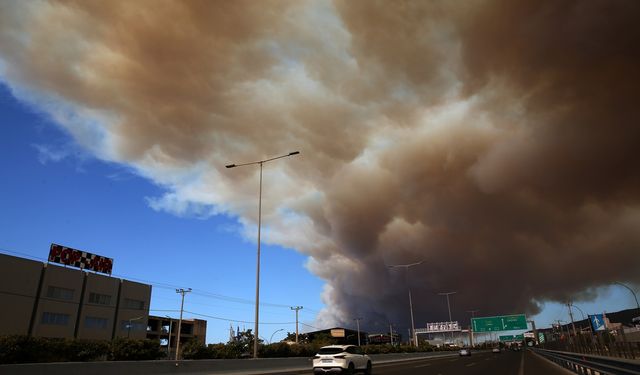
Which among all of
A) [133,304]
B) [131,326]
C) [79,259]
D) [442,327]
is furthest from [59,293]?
[442,327]

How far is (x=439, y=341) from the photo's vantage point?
17088 centimetres

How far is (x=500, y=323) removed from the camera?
293 ft

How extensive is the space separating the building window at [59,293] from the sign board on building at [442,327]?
89678mm

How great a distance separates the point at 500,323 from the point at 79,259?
276 ft

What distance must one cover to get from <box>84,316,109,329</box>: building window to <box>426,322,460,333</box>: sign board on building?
274 feet

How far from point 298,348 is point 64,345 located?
784 inches

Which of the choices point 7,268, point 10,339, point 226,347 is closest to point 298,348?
point 226,347

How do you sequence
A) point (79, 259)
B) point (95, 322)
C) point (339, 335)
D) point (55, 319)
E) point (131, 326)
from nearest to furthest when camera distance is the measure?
1. point (55, 319)
2. point (79, 259)
3. point (95, 322)
4. point (131, 326)
5. point (339, 335)

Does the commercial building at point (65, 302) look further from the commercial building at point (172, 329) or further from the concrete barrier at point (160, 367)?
the concrete barrier at point (160, 367)

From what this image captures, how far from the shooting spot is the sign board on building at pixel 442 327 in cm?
11481

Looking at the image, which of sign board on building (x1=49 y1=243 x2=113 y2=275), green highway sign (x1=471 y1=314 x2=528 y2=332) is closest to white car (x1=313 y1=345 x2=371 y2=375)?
sign board on building (x1=49 y1=243 x2=113 y2=275)

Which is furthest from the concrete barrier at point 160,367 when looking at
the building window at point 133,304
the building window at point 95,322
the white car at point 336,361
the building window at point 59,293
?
the building window at point 133,304

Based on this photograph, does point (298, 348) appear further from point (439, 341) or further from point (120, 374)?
point (439, 341)

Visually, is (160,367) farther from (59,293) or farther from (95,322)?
(95,322)
